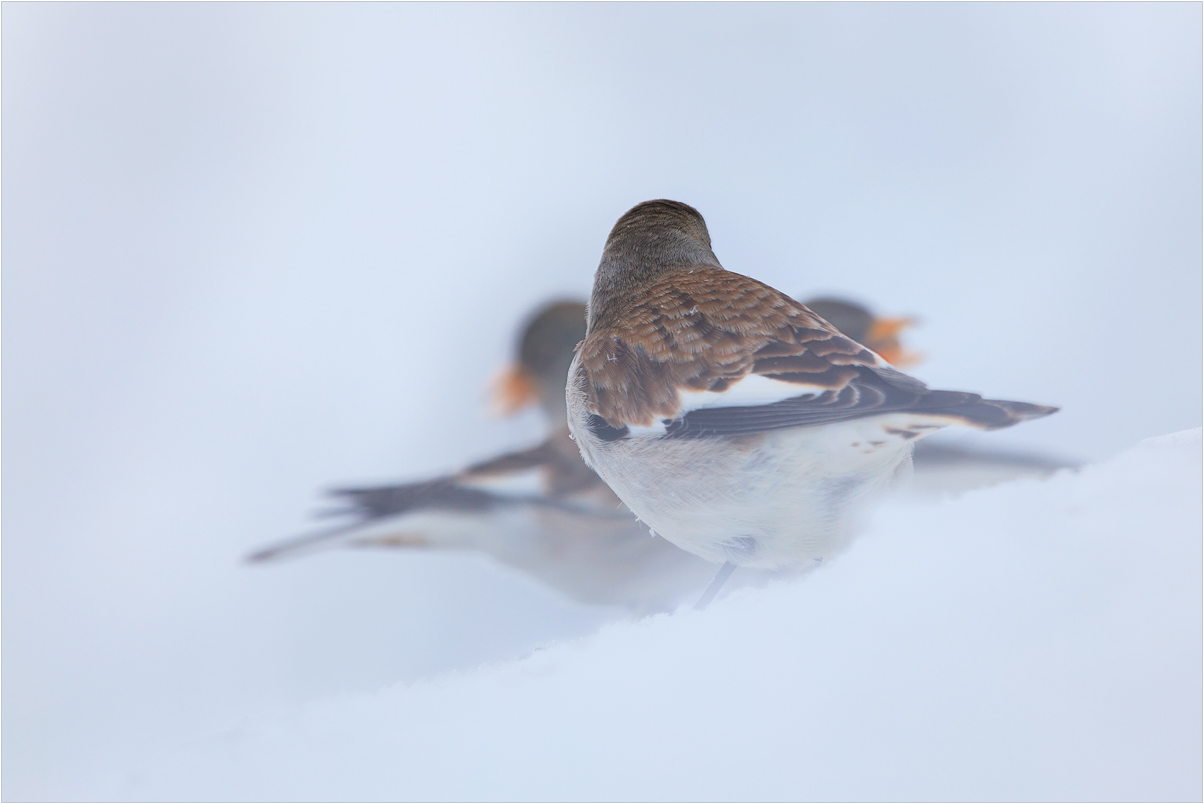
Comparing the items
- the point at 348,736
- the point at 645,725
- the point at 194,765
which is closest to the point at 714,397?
the point at 645,725

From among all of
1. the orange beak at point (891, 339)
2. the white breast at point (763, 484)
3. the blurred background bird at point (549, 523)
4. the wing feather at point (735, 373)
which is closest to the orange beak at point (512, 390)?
the blurred background bird at point (549, 523)

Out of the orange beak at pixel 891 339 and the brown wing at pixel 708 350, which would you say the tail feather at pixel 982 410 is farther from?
the orange beak at pixel 891 339

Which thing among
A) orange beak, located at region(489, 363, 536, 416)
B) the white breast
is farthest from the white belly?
orange beak, located at region(489, 363, 536, 416)

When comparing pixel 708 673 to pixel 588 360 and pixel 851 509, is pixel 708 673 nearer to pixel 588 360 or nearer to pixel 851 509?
pixel 851 509

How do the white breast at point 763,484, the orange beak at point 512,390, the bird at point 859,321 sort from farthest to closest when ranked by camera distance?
the orange beak at point 512,390
the bird at point 859,321
the white breast at point 763,484

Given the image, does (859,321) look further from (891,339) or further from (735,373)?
(735,373)

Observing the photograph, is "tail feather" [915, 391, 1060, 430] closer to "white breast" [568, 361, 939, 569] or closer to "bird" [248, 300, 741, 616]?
"white breast" [568, 361, 939, 569]
